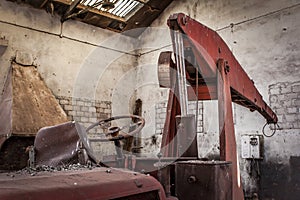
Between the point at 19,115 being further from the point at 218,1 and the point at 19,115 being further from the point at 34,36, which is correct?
the point at 218,1

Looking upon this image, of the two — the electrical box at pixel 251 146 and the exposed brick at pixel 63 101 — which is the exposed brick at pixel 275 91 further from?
the exposed brick at pixel 63 101

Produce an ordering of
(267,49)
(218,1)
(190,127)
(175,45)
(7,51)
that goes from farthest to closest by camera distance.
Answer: (218,1) < (7,51) < (267,49) < (175,45) < (190,127)

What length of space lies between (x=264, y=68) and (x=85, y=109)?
329 cm

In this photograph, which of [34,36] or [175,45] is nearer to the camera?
[175,45]

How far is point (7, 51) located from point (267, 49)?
420 cm

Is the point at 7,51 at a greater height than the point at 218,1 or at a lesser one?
lesser

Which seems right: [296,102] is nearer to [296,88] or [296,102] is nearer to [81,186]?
[296,88]

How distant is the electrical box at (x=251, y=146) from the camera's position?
15.1 feet

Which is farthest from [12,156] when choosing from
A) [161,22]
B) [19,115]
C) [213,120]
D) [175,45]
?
[161,22]

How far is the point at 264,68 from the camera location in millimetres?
4797

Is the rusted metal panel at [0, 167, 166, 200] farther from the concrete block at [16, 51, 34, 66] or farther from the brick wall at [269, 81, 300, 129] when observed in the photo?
the concrete block at [16, 51, 34, 66]

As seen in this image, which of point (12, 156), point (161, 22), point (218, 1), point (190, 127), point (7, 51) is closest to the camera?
point (190, 127)

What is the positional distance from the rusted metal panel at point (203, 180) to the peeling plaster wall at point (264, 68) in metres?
3.45

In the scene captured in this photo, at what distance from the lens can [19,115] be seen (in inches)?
181
